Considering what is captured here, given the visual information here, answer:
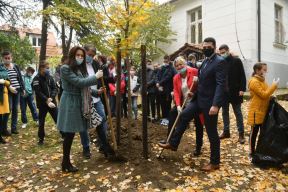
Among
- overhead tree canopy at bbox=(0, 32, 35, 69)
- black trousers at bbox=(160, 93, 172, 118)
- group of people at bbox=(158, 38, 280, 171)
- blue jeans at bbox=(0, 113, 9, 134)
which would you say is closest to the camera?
group of people at bbox=(158, 38, 280, 171)

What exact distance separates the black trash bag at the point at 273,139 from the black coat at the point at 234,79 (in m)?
1.32

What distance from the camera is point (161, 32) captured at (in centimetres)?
1833

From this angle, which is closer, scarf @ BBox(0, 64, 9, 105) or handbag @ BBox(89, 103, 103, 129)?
handbag @ BBox(89, 103, 103, 129)

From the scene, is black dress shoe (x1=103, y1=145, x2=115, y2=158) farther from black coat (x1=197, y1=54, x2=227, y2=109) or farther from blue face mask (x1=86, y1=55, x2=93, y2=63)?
black coat (x1=197, y1=54, x2=227, y2=109)

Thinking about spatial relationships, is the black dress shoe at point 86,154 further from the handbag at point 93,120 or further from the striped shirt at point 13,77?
the striped shirt at point 13,77

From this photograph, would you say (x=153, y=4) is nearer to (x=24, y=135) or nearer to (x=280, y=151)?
(x=280, y=151)

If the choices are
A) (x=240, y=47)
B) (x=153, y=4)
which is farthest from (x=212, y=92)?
(x=240, y=47)

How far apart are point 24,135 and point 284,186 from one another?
19.6 feet

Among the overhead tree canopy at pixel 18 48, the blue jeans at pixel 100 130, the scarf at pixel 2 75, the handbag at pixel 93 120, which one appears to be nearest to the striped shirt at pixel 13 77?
the scarf at pixel 2 75

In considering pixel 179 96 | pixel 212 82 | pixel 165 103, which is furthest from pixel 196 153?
pixel 165 103

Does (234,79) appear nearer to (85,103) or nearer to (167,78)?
(167,78)

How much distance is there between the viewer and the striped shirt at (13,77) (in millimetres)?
7520

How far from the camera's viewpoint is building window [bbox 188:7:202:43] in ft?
58.6

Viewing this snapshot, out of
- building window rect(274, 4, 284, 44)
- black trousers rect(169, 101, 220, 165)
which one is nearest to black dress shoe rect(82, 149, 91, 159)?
black trousers rect(169, 101, 220, 165)
